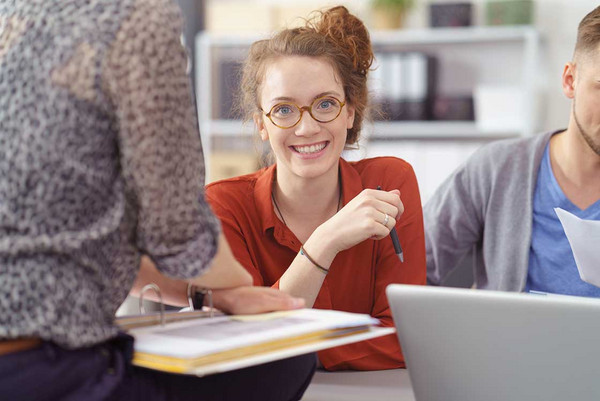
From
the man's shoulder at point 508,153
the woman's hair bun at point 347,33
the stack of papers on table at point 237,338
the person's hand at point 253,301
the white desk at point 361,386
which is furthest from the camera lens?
the man's shoulder at point 508,153

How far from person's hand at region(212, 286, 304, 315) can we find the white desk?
0.70ft

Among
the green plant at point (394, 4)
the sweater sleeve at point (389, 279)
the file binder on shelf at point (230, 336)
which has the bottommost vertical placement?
the sweater sleeve at point (389, 279)

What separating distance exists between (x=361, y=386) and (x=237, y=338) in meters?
0.43

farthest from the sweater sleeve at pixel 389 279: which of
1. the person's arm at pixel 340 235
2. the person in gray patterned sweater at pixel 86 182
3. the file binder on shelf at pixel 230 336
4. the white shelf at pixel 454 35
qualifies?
the white shelf at pixel 454 35

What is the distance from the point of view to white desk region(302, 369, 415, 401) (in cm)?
120

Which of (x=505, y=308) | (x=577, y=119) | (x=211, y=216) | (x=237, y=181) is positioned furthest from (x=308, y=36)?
(x=505, y=308)

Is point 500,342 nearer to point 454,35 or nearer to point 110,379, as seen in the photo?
point 110,379

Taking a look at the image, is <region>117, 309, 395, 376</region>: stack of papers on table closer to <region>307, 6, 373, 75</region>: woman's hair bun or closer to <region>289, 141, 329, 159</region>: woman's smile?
<region>289, 141, 329, 159</region>: woman's smile

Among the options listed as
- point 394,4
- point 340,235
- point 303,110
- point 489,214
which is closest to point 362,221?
point 340,235

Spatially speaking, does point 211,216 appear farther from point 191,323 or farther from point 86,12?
point 86,12

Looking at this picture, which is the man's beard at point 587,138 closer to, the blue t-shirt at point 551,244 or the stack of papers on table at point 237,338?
the blue t-shirt at point 551,244

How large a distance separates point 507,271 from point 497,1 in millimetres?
2452

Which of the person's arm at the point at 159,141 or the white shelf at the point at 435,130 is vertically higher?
the person's arm at the point at 159,141

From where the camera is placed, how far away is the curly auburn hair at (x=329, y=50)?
1.57 meters
